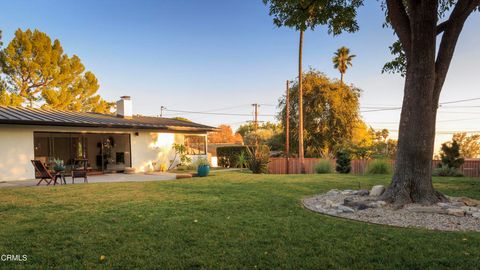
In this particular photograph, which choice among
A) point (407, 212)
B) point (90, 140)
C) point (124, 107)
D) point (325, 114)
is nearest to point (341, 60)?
point (325, 114)

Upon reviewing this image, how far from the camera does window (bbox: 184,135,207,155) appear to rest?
1944 centimetres

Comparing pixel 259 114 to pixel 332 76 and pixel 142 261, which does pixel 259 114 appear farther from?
pixel 142 261

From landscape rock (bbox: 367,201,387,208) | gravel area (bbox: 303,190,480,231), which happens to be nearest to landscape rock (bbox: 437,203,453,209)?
gravel area (bbox: 303,190,480,231)

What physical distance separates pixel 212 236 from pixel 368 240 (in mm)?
1930

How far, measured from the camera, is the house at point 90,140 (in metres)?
12.1

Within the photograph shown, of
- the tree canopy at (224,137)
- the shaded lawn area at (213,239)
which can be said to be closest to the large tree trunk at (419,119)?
the shaded lawn area at (213,239)

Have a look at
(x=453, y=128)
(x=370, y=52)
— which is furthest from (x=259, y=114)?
(x=370, y=52)

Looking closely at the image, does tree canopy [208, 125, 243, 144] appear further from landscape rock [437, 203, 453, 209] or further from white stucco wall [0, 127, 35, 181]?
landscape rock [437, 203, 453, 209]

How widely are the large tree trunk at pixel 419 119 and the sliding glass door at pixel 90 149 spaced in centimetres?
1366

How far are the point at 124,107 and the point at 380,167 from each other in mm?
14288

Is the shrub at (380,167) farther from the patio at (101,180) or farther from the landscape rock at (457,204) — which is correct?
the patio at (101,180)

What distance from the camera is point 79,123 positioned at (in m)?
13.1

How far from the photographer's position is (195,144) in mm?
19844

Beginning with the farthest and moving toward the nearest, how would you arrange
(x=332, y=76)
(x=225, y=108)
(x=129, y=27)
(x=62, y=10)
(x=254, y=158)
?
(x=225, y=108) → (x=332, y=76) → (x=254, y=158) → (x=129, y=27) → (x=62, y=10)
